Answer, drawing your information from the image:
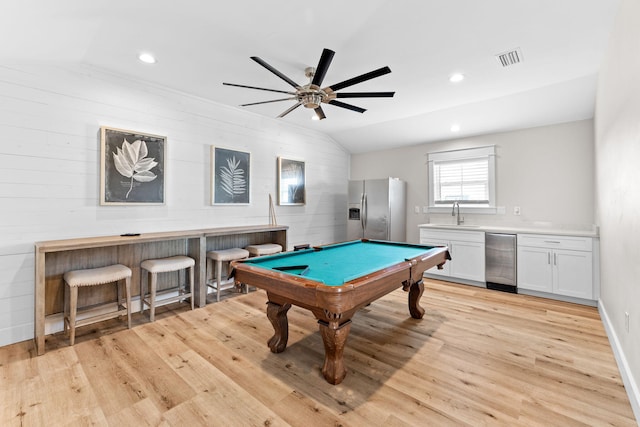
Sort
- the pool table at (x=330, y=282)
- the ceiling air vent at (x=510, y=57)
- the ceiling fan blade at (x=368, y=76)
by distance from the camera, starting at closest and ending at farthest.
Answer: the pool table at (x=330, y=282) → the ceiling fan blade at (x=368, y=76) → the ceiling air vent at (x=510, y=57)

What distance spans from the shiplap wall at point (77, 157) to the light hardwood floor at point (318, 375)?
0.97 meters

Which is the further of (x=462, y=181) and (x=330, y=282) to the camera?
(x=462, y=181)

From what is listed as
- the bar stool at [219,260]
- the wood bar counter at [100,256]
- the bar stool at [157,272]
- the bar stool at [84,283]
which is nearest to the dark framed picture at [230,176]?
the wood bar counter at [100,256]

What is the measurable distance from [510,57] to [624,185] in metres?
1.61

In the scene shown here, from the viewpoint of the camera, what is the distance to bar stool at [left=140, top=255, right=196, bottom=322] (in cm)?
310

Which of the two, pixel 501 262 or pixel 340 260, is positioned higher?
pixel 340 260

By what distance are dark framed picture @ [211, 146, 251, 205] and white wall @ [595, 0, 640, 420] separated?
408 centimetres

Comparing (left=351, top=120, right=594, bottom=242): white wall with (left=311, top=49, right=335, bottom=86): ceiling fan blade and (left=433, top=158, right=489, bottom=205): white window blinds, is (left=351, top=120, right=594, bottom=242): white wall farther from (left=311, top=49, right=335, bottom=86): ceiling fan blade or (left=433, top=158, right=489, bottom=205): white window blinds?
(left=311, top=49, right=335, bottom=86): ceiling fan blade

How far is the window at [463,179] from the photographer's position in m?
4.78

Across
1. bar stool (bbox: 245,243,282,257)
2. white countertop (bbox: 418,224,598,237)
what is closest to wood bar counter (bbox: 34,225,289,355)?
bar stool (bbox: 245,243,282,257)

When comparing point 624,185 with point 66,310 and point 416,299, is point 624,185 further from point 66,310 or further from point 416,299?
point 66,310

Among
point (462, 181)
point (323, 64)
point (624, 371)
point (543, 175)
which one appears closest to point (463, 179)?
point (462, 181)

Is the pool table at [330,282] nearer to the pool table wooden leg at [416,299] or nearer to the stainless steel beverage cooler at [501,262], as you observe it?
the pool table wooden leg at [416,299]

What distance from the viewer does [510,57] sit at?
111 inches
